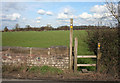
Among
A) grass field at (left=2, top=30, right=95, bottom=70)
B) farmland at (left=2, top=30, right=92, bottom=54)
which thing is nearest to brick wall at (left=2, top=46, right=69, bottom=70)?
grass field at (left=2, top=30, right=95, bottom=70)

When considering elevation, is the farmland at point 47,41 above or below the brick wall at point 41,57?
above

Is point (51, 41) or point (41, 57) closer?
point (41, 57)

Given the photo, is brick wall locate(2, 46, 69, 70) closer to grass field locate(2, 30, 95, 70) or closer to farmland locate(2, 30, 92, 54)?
grass field locate(2, 30, 95, 70)

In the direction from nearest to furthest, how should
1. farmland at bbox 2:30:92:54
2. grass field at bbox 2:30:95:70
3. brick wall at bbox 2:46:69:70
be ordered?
brick wall at bbox 2:46:69:70
grass field at bbox 2:30:95:70
farmland at bbox 2:30:92:54

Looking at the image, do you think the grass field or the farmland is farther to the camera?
the farmland

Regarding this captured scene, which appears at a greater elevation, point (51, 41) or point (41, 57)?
point (51, 41)

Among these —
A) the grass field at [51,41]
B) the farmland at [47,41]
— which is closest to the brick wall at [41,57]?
the grass field at [51,41]

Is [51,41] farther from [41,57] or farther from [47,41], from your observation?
[41,57]

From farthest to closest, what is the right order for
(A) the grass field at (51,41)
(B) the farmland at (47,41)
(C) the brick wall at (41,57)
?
(B) the farmland at (47,41) < (A) the grass field at (51,41) < (C) the brick wall at (41,57)

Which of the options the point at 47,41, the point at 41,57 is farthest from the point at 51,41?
the point at 41,57

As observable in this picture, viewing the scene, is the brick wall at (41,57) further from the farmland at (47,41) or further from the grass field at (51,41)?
the farmland at (47,41)

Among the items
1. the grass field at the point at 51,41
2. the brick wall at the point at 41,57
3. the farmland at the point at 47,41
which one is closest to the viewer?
the brick wall at the point at 41,57

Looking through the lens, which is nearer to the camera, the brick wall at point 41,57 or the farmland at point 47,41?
the brick wall at point 41,57

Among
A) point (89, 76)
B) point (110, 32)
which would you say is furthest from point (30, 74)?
point (110, 32)
